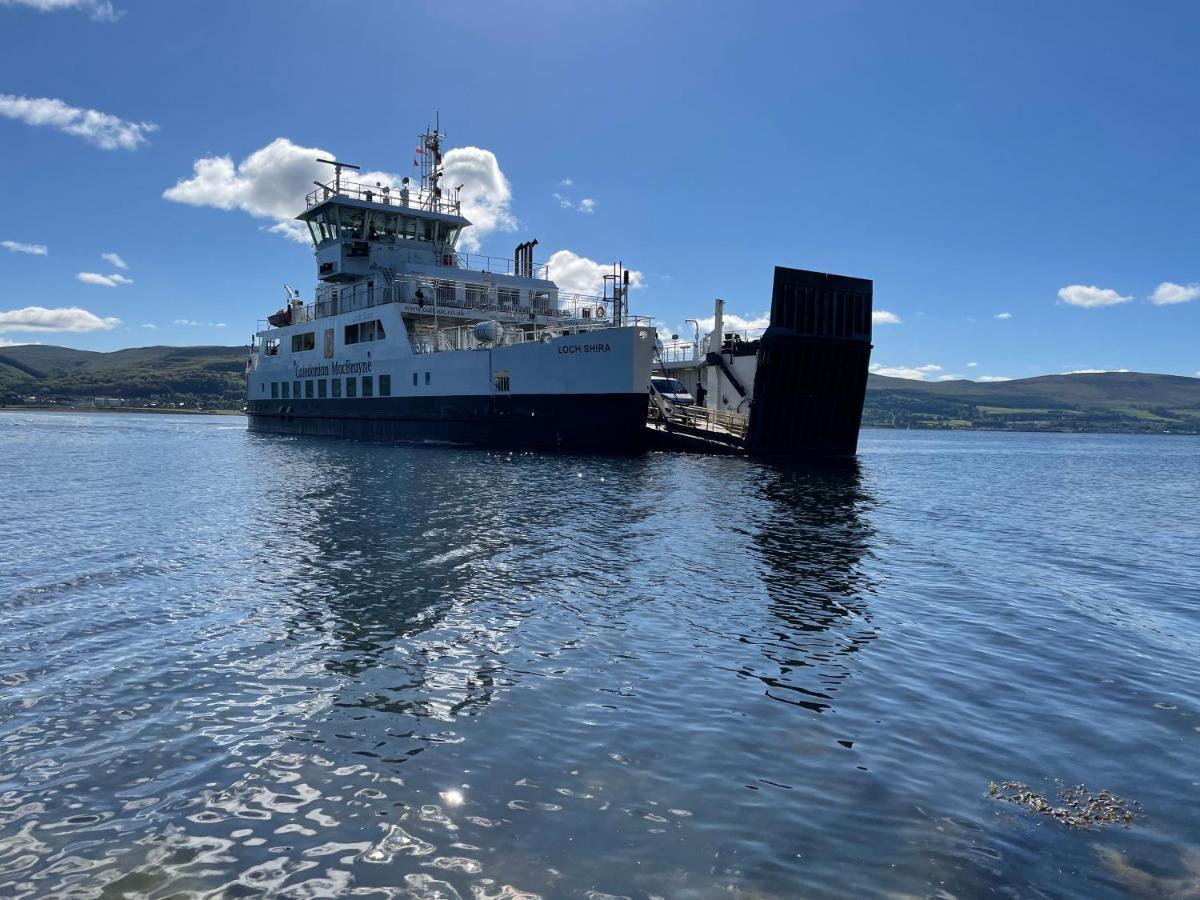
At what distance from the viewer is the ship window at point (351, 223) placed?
45750 millimetres

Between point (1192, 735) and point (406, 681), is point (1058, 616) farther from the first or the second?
point (406, 681)

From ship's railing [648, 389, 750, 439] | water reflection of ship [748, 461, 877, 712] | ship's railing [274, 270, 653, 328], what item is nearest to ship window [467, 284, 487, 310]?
ship's railing [274, 270, 653, 328]

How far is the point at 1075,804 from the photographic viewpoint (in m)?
5.23

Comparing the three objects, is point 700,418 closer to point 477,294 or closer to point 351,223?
point 477,294

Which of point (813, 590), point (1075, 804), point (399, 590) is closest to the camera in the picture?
point (1075, 804)

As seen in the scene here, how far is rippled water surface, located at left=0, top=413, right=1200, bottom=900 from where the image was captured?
14.7 ft

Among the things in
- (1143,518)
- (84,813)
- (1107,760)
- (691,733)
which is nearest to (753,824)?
(691,733)

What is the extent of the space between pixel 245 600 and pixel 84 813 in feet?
18.7

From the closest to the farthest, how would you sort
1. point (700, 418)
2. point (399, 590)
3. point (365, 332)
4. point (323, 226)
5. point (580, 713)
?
point (580, 713), point (399, 590), point (700, 418), point (365, 332), point (323, 226)

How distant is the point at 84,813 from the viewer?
4.94 m

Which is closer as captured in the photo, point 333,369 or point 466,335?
point 466,335

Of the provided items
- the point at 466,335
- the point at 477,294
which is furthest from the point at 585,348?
the point at 477,294

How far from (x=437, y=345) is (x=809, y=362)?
19.7 m

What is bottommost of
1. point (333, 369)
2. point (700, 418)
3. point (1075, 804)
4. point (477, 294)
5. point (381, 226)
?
point (1075, 804)
